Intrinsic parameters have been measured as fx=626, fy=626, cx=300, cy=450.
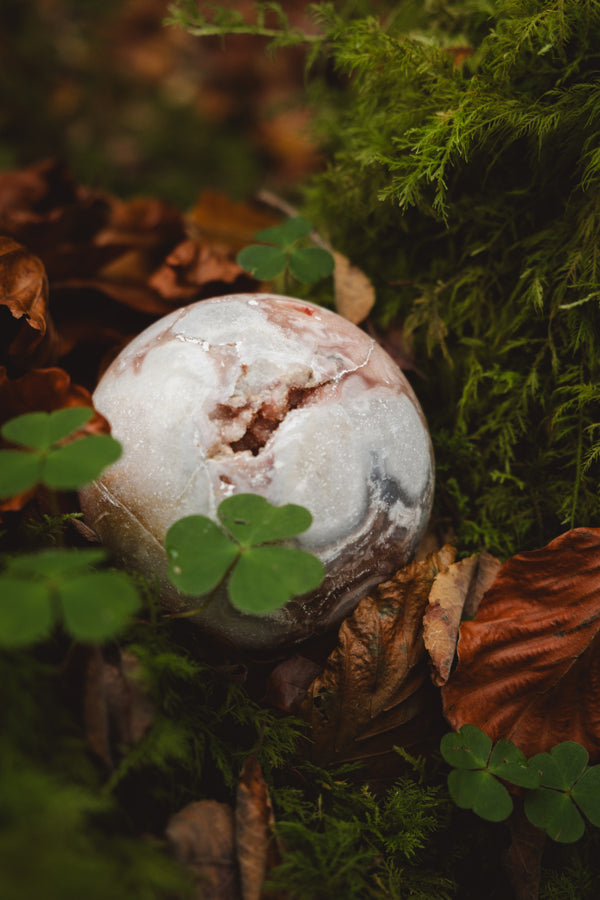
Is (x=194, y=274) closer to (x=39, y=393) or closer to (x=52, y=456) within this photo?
(x=39, y=393)

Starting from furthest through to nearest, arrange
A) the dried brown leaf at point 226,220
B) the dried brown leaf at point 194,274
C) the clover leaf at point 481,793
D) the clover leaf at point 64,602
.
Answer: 1. the dried brown leaf at point 226,220
2. the dried brown leaf at point 194,274
3. the clover leaf at point 481,793
4. the clover leaf at point 64,602

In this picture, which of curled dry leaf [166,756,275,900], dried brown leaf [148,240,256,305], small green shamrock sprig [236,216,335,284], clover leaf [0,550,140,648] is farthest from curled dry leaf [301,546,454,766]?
dried brown leaf [148,240,256,305]

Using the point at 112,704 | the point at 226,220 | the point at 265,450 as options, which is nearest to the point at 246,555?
the point at 265,450

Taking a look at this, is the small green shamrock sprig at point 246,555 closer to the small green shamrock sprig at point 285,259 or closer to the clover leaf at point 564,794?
the clover leaf at point 564,794

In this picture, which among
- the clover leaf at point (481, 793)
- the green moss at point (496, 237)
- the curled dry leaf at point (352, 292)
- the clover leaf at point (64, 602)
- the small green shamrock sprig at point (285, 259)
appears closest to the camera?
the clover leaf at point (64, 602)

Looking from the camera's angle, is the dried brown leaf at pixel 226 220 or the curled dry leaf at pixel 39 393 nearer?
the curled dry leaf at pixel 39 393

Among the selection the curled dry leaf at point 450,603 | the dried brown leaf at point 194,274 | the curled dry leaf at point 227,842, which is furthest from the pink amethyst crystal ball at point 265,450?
the dried brown leaf at point 194,274

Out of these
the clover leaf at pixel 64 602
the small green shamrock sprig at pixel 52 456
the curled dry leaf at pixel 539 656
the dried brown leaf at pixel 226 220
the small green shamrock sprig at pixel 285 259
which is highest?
the small green shamrock sprig at pixel 285 259

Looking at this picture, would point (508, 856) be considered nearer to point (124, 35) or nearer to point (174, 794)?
point (174, 794)
